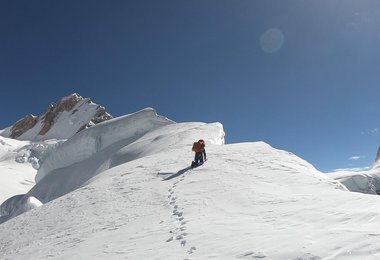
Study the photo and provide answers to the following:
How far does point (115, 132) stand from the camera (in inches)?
1917

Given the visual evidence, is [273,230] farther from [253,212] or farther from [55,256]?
[55,256]

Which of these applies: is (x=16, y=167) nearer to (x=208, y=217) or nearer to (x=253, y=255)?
(x=208, y=217)

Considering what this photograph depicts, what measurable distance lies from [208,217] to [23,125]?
155 metres

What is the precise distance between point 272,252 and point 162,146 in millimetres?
25466

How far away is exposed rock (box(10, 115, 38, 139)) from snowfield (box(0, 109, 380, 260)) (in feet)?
451

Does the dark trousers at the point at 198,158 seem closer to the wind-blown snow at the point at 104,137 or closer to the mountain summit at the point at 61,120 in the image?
the wind-blown snow at the point at 104,137

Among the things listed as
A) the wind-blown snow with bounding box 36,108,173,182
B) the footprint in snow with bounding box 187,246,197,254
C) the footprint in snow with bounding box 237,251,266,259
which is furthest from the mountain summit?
the footprint in snow with bounding box 237,251,266,259

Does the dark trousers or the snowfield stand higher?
the dark trousers

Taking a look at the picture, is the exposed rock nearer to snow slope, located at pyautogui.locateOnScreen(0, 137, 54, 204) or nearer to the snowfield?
snow slope, located at pyautogui.locateOnScreen(0, 137, 54, 204)

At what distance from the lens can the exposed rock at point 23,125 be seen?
5689 inches

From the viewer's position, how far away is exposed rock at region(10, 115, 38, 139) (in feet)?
474

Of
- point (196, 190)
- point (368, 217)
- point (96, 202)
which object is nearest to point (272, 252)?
point (368, 217)

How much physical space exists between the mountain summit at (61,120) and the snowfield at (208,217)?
93.8 metres

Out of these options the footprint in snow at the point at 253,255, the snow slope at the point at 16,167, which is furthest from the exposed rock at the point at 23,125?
the footprint in snow at the point at 253,255
